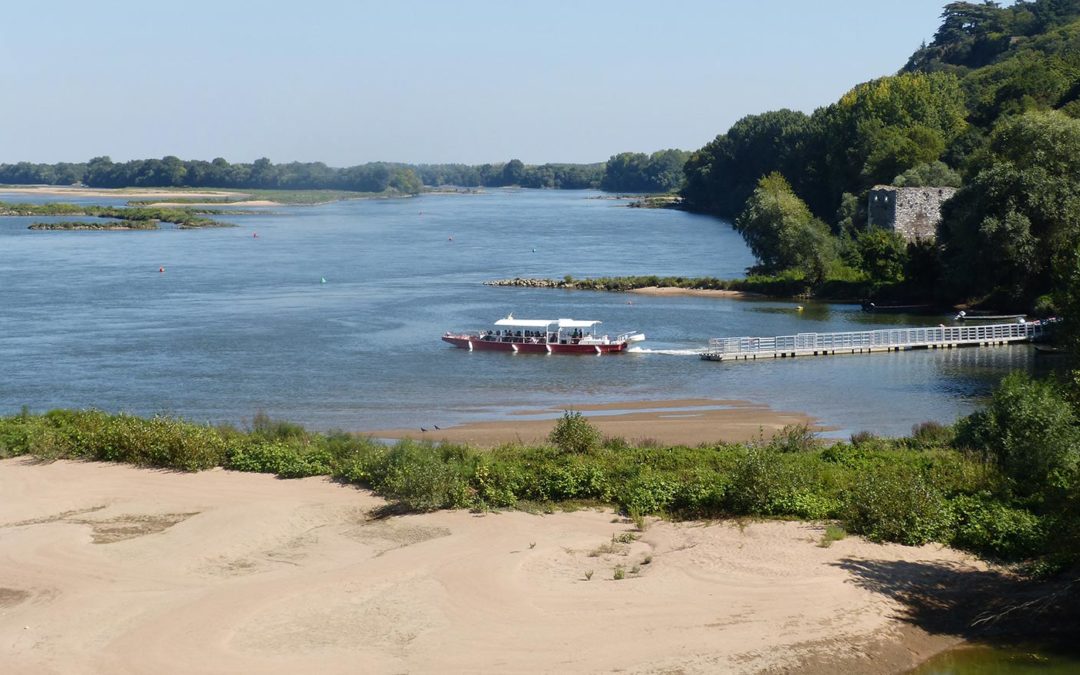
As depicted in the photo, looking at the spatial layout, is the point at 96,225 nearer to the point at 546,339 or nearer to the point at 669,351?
the point at 546,339

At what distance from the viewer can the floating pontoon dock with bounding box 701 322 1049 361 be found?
164 ft

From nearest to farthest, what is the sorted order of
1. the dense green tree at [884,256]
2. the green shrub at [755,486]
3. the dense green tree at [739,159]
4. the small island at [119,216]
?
1. the green shrub at [755,486]
2. the dense green tree at [884,256]
3. the small island at [119,216]
4. the dense green tree at [739,159]

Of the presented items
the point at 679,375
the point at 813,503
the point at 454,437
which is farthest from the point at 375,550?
the point at 679,375

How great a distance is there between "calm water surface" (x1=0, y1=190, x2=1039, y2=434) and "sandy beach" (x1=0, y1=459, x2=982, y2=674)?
13.7 m

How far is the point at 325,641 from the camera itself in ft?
57.5

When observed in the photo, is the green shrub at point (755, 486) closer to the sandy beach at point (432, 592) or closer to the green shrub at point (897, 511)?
the sandy beach at point (432, 592)

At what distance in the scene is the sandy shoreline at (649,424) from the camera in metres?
33.2

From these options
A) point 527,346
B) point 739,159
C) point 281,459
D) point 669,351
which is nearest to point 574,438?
point 281,459

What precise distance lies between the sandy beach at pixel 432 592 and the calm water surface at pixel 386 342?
13.7 metres

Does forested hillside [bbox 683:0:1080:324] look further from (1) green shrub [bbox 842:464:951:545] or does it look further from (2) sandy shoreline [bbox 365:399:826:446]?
(2) sandy shoreline [bbox 365:399:826:446]

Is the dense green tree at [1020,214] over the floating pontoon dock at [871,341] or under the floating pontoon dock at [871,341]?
over

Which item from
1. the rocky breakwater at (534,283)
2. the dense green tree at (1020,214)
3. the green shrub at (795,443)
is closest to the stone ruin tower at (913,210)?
the dense green tree at (1020,214)

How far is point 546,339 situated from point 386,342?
7.69m

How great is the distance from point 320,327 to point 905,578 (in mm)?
43596
